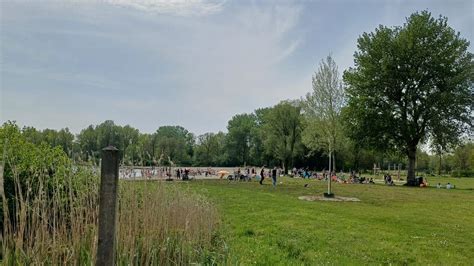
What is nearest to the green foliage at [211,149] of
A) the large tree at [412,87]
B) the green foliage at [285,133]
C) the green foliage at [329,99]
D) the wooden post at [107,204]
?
the green foliage at [285,133]

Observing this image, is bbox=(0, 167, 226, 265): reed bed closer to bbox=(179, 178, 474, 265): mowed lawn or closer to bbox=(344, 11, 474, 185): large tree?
bbox=(179, 178, 474, 265): mowed lawn

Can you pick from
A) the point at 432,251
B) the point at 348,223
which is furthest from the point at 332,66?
the point at 432,251

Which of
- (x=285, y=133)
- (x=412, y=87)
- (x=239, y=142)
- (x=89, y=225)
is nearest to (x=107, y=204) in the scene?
(x=89, y=225)

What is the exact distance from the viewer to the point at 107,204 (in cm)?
257

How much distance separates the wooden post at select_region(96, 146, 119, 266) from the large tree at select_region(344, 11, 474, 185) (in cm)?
3671

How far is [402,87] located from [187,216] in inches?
1432

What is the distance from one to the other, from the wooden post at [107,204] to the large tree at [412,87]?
36712 millimetres

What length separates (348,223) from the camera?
10984mm

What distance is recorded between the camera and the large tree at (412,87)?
3562 cm

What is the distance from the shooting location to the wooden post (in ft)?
8.38

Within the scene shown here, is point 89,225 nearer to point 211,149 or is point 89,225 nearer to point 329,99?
point 329,99

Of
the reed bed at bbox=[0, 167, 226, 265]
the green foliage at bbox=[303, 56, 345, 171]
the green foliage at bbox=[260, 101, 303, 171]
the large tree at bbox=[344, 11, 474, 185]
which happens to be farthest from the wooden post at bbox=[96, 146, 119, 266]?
the green foliage at bbox=[260, 101, 303, 171]

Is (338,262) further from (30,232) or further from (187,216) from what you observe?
(30,232)

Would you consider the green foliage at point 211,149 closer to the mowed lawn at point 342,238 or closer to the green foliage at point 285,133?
the green foliage at point 285,133
